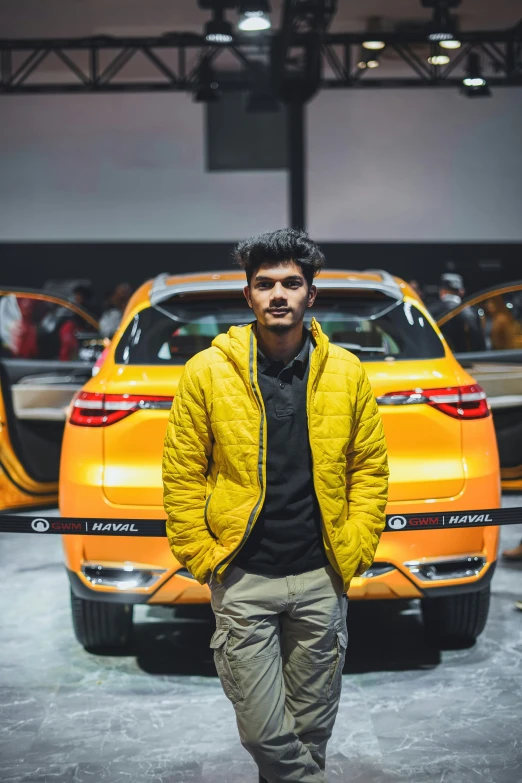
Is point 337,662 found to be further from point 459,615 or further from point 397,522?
point 459,615

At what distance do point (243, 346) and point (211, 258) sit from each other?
20.1m

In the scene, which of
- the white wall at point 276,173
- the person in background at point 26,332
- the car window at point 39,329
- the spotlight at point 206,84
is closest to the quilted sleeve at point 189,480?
the car window at point 39,329

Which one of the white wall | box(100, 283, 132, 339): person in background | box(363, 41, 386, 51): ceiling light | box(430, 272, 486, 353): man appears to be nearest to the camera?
box(430, 272, 486, 353): man

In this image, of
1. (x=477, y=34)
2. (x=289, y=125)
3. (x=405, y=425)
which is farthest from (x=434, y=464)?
(x=289, y=125)

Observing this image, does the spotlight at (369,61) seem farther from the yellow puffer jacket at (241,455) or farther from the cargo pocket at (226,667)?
the cargo pocket at (226,667)

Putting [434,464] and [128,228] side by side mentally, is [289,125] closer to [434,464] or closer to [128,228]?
[128,228]

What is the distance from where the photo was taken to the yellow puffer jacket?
251 cm

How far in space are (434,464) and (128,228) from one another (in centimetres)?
1932

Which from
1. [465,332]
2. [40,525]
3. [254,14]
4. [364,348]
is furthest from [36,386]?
[254,14]

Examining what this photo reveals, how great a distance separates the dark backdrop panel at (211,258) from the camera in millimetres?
22406

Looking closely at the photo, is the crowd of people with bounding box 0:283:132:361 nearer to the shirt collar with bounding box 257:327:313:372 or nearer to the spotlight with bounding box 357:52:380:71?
the shirt collar with bounding box 257:327:313:372

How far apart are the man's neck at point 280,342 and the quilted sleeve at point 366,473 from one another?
0.20 metres

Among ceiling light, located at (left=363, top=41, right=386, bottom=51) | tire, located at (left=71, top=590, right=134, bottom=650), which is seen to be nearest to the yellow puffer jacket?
tire, located at (left=71, top=590, right=134, bottom=650)

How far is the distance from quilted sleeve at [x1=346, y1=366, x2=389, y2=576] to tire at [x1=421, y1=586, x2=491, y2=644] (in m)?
1.63
